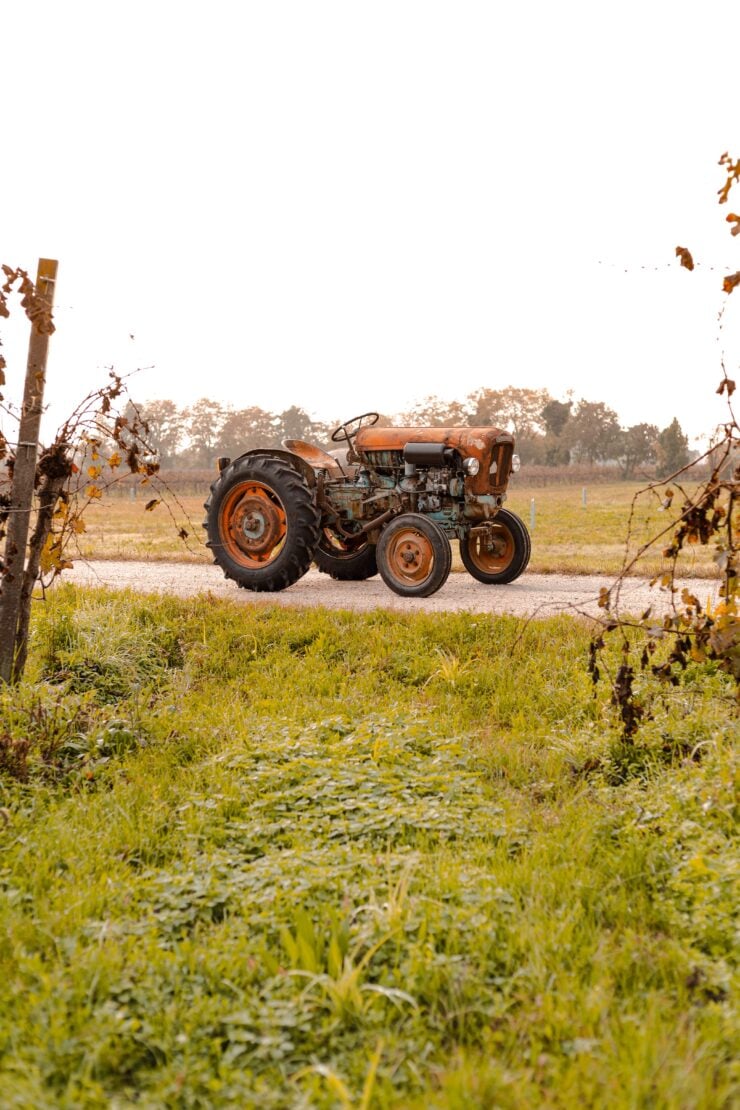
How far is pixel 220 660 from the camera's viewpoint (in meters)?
6.49

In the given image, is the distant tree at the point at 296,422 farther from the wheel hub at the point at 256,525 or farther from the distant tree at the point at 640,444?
the wheel hub at the point at 256,525

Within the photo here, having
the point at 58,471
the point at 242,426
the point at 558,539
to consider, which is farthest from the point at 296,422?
the point at 58,471

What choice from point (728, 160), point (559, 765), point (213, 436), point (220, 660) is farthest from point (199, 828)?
point (213, 436)

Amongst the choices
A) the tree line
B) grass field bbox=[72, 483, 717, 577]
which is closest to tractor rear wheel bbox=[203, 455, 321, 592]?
grass field bbox=[72, 483, 717, 577]

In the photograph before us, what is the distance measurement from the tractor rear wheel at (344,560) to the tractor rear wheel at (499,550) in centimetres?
104

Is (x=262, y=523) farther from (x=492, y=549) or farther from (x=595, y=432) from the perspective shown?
(x=595, y=432)

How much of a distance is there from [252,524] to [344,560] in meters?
1.25

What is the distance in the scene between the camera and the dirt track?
7.69 meters

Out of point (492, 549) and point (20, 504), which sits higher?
point (20, 504)

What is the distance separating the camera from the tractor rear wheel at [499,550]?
9.33 metres

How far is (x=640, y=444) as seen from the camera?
188 feet

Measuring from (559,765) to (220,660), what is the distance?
2.87 meters

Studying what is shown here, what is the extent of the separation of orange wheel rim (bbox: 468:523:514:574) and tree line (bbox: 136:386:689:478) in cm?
4055

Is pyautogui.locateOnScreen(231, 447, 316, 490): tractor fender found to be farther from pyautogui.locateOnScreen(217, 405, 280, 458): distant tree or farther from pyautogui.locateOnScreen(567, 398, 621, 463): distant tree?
pyautogui.locateOnScreen(217, 405, 280, 458): distant tree
